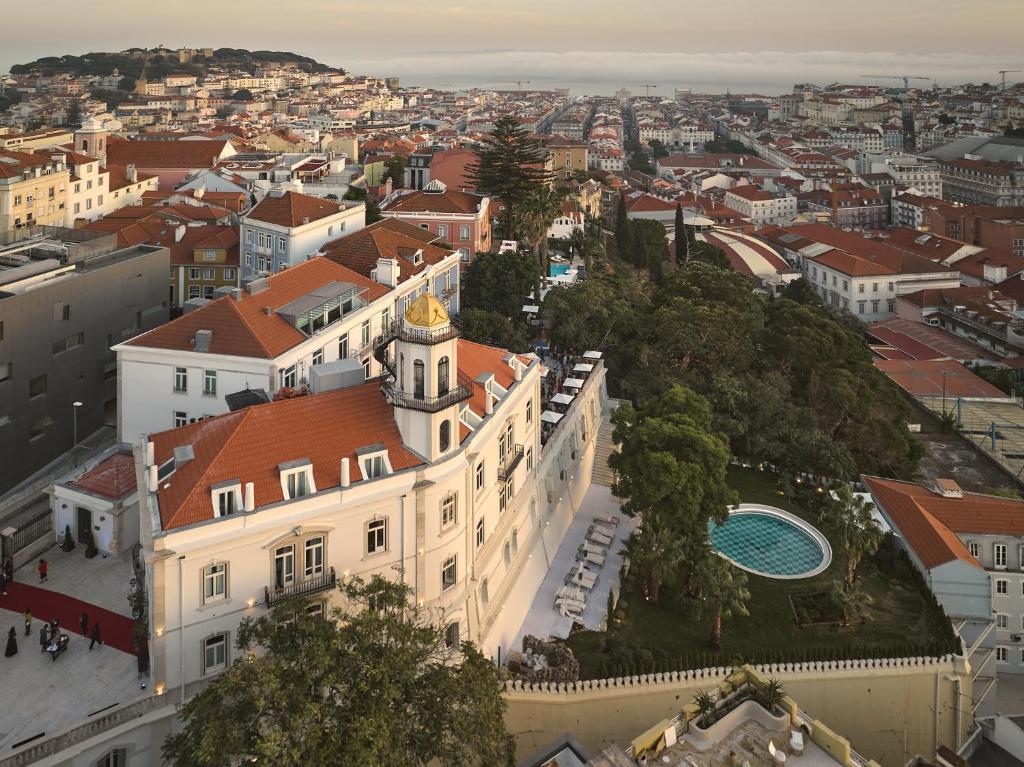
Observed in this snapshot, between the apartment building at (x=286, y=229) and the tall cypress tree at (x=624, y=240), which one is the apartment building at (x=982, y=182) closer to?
the tall cypress tree at (x=624, y=240)

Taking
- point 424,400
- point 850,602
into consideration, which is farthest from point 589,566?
point 424,400

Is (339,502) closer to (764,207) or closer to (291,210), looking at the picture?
(291,210)

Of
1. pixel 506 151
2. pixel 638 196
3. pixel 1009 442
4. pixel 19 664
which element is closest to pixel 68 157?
pixel 506 151

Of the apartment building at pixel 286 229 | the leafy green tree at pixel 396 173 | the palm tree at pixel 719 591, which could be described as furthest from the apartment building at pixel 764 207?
the palm tree at pixel 719 591

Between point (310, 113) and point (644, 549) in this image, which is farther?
point (310, 113)

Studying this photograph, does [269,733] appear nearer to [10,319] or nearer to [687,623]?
[687,623]
